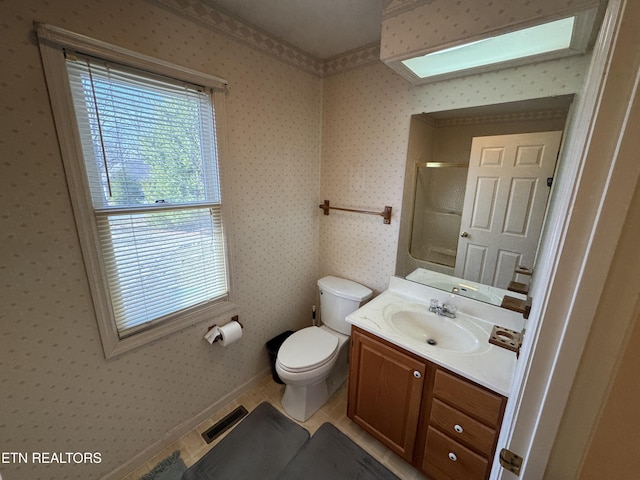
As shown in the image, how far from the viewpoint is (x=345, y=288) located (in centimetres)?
197

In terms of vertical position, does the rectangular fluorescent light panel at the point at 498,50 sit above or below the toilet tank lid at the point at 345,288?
above

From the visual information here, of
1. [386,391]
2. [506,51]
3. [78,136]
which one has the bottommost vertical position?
[386,391]

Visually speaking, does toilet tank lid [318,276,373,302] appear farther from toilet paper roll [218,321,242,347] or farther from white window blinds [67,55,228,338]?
white window blinds [67,55,228,338]

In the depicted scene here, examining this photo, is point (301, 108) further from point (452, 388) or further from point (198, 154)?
point (452, 388)

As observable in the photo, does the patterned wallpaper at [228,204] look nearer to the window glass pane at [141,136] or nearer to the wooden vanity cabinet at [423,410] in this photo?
the window glass pane at [141,136]

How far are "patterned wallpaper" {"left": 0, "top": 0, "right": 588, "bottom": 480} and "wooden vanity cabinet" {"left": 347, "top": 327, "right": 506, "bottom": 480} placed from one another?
65 centimetres

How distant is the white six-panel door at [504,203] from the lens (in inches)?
49.2

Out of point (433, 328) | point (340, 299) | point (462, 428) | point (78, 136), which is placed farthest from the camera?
point (340, 299)

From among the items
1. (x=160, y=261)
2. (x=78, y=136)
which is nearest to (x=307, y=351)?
(x=160, y=261)

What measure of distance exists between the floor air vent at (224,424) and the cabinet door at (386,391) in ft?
2.56

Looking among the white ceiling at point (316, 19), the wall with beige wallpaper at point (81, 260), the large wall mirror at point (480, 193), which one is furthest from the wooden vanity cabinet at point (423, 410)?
the white ceiling at point (316, 19)

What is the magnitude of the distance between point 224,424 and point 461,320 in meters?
1.65

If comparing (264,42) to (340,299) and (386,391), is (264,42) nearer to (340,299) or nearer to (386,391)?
(340,299)

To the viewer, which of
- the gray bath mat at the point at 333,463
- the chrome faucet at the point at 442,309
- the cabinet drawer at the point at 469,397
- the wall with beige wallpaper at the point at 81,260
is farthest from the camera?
the chrome faucet at the point at 442,309
